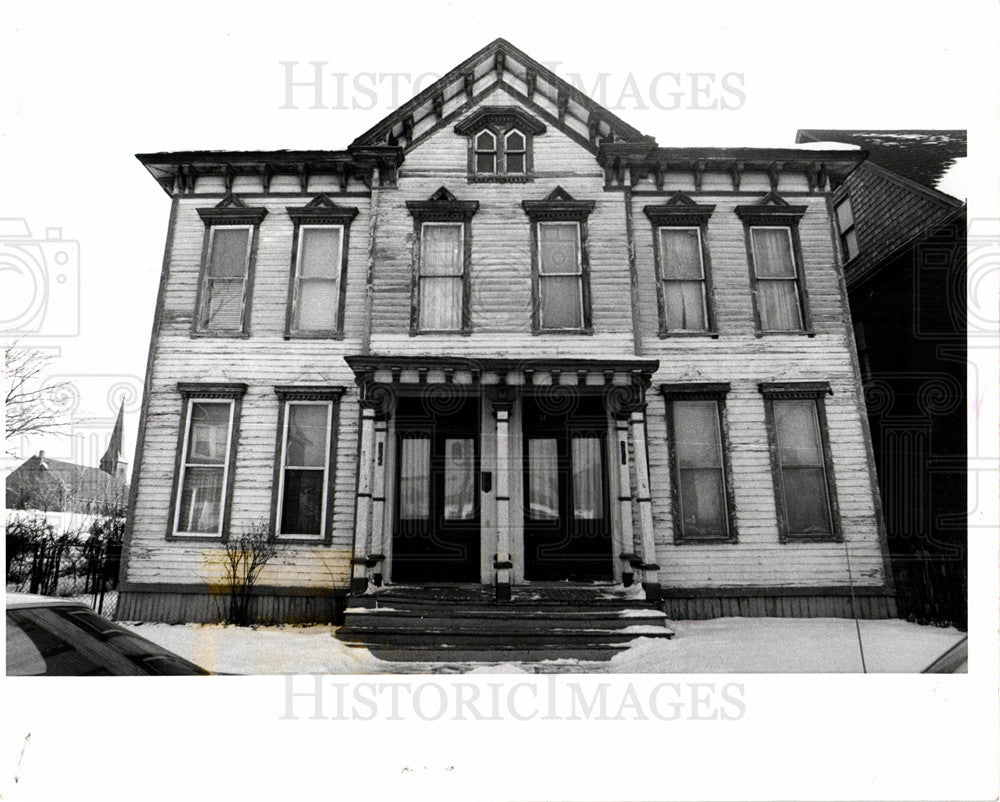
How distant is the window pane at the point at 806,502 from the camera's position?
7422 millimetres

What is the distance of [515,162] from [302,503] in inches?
217

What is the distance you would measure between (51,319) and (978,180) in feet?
30.0

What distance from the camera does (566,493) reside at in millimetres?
7539

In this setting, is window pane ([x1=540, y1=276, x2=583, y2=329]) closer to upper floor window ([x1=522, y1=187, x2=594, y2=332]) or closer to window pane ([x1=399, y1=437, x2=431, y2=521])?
upper floor window ([x1=522, y1=187, x2=594, y2=332])

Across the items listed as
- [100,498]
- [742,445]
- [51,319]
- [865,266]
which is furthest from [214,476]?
[865,266]

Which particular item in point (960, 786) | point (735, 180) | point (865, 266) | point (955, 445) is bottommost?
point (960, 786)

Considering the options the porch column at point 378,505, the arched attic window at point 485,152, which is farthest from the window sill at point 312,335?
the arched attic window at point 485,152

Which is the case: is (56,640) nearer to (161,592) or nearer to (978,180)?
(161,592)

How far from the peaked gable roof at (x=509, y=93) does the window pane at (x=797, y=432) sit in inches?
158

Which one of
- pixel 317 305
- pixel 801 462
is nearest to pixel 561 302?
pixel 317 305

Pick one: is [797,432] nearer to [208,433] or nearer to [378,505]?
[378,505]

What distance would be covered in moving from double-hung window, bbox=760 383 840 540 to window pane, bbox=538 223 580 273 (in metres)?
3.05

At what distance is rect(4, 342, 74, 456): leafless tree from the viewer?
18.9 ft

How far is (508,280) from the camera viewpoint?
8.09 m
